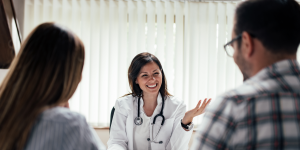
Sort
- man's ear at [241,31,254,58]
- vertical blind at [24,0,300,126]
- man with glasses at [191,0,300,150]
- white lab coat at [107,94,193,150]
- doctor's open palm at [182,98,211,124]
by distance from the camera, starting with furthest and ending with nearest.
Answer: vertical blind at [24,0,300,126] → white lab coat at [107,94,193,150] → doctor's open palm at [182,98,211,124] → man's ear at [241,31,254,58] → man with glasses at [191,0,300,150]

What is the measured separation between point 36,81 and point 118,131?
131 cm

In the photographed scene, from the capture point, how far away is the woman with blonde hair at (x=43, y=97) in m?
0.58

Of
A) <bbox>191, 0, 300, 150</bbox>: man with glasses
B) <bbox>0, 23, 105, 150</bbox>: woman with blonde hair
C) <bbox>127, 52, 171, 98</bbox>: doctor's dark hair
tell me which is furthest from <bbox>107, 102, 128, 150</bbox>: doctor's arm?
<bbox>191, 0, 300, 150</bbox>: man with glasses

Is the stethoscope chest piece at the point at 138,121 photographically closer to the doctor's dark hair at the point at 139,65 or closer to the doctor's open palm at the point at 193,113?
the doctor's dark hair at the point at 139,65

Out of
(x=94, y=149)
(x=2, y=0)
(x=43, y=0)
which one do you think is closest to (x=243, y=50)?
(x=94, y=149)

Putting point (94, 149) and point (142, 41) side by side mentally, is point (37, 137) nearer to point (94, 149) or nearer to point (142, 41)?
point (94, 149)

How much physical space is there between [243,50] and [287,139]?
0.28 m

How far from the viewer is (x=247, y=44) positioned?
0.64 m

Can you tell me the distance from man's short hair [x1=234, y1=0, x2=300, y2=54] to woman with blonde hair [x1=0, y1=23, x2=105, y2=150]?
542mm

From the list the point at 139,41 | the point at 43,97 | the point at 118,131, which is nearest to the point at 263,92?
the point at 43,97

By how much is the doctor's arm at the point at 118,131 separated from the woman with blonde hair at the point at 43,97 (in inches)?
45.1

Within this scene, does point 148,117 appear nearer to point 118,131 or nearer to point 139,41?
point 118,131

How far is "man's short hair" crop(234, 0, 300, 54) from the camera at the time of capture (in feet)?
1.98

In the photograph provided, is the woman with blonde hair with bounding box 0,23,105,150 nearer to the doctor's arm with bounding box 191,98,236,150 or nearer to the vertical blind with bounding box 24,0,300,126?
the doctor's arm with bounding box 191,98,236,150
